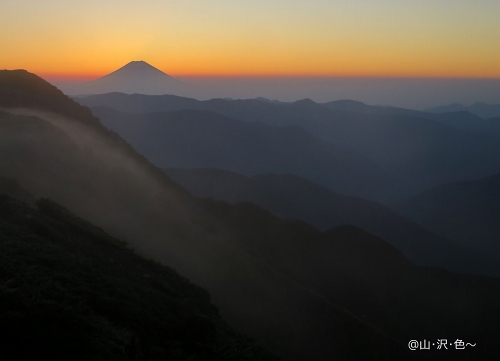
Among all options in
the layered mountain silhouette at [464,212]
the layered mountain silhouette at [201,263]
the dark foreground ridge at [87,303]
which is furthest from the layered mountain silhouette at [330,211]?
the dark foreground ridge at [87,303]

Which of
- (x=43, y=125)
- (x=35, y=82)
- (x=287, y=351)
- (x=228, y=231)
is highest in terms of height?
(x=35, y=82)

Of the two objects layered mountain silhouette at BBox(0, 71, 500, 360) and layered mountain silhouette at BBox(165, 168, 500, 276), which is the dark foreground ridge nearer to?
layered mountain silhouette at BBox(0, 71, 500, 360)

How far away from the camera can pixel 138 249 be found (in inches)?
1055

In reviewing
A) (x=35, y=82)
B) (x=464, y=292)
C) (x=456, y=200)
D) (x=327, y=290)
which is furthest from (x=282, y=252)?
(x=456, y=200)

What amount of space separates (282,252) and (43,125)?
32.6m

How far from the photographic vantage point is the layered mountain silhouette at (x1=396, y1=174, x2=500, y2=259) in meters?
125

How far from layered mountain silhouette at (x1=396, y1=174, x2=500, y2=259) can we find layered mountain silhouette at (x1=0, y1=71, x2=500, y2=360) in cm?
7093

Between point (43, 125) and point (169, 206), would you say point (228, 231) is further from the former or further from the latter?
point (43, 125)

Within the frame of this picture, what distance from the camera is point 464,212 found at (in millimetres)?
143500

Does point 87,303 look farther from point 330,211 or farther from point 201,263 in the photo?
point 330,211

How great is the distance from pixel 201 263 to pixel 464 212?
140m

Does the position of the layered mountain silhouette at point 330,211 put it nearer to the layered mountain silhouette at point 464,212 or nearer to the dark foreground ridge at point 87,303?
the layered mountain silhouette at point 464,212

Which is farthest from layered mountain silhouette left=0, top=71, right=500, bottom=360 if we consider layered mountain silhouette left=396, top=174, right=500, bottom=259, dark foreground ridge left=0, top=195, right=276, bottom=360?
layered mountain silhouette left=396, top=174, right=500, bottom=259

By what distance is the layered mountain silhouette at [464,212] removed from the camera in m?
125
